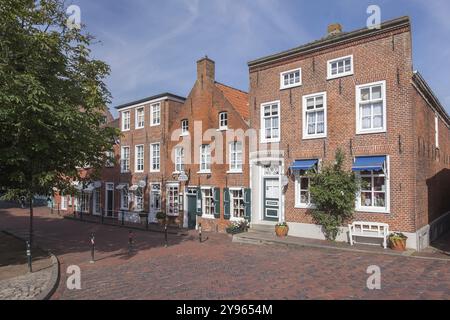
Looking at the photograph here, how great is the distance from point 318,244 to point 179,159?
11506 millimetres

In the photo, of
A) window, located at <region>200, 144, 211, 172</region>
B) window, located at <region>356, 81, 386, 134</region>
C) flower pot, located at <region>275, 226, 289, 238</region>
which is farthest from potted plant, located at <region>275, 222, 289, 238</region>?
window, located at <region>200, 144, 211, 172</region>

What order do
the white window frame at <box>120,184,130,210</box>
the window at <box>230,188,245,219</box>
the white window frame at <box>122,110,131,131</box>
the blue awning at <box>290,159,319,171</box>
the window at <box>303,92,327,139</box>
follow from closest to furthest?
the blue awning at <box>290,159,319,171</box> < the window at <box>303,92,327,139</box> < the window at <box>230,188,245,219</box> < the white window frame at <box>120,184,130,210</box> < the white window frame at <box>122,110,131,131</box>

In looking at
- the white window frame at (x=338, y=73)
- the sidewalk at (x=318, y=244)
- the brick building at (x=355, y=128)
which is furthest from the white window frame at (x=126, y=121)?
the white window frame at (x=338, y=73)

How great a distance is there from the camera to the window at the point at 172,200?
907 inches

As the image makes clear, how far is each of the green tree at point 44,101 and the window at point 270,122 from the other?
27.1 ft

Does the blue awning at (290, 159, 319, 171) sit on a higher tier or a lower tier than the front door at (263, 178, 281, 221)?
higher

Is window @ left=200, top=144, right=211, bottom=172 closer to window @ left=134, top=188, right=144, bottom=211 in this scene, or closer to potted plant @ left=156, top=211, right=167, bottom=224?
potted plant @ left=156, top=211, right=167, bottom=224

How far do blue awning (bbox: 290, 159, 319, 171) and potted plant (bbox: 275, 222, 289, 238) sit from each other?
8.67 feet

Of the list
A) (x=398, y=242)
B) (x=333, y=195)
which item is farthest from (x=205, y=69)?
(x=398, y=242)

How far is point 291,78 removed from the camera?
17484 mm

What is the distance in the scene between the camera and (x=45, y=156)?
35.5 ft

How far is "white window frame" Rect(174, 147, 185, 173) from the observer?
22.9m

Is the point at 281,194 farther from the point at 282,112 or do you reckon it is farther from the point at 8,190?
the point at 8,190
